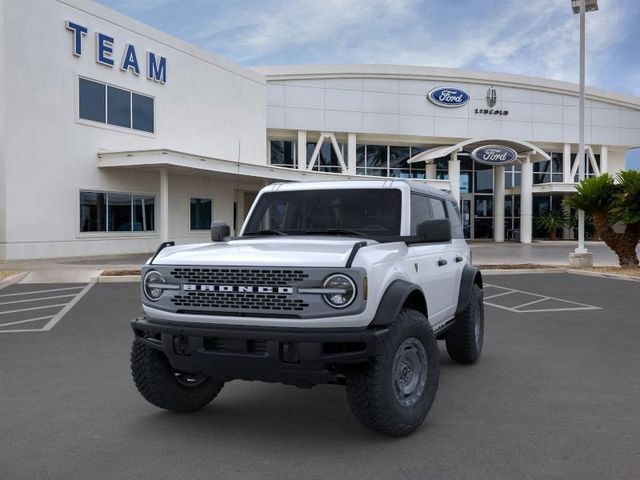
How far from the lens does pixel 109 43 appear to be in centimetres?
2323

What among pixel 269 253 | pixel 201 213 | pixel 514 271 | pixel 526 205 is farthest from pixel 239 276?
pixel 526 205

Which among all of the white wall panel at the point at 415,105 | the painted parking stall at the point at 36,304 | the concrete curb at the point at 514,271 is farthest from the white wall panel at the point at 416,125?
the painted parking stall at the point at 36,304

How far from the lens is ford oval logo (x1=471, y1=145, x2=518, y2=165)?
34.2 m

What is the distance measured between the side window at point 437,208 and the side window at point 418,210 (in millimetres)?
154

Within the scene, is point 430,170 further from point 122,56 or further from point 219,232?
point 219,232

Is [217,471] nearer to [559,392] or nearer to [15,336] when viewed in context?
[559,392]

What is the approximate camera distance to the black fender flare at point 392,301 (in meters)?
3.87

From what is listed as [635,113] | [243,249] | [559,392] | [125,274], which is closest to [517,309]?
[559,392]

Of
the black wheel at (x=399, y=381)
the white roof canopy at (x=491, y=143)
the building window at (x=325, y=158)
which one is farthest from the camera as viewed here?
the building window at (x=325, y=158)

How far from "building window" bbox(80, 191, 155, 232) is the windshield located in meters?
18.9

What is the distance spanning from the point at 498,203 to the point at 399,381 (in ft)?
124

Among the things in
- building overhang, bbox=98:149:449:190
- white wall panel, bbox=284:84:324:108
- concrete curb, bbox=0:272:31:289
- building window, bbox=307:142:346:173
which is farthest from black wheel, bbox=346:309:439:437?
building window, bbox=307:142:346:173

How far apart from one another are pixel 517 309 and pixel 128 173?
18.2 meters

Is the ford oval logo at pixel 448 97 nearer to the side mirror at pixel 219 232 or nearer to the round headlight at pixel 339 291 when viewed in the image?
the side mirror at pixel 219 232
